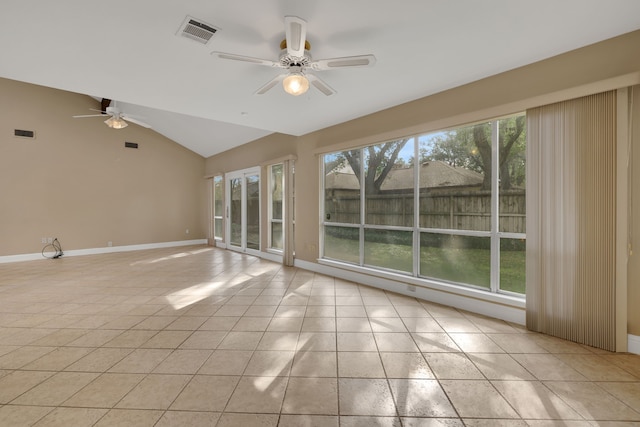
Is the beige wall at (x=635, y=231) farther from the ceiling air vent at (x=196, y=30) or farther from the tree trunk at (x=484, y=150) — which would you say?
the ceiling air vent at (x=196, y=30)

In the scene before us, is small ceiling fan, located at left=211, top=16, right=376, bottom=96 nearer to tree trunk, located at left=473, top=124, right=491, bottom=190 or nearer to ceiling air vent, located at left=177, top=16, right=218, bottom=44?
ceiling air vent, located at left=177, top=16, right=218, bottom=44

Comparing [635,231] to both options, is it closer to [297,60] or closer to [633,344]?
[633,344]

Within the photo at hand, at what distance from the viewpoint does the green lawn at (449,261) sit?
2873mm

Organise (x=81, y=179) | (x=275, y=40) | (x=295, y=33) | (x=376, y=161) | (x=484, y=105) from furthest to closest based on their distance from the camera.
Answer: (x=81, y=179) < (x=376, y=161) < (x=484, y=105) < (x=275, y=40) < (x=295, y=33)

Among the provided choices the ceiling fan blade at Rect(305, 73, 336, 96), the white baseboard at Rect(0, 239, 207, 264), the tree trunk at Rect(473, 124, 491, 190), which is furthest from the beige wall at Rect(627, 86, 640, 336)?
the white baseboard at Rect(0, 239, 207, 264)

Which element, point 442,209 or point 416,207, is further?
point 416,207

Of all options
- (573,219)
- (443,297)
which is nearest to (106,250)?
(443,297)

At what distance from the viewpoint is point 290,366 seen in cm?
200

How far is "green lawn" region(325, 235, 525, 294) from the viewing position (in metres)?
2.87

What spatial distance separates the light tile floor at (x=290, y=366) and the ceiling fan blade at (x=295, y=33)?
251 centimetres

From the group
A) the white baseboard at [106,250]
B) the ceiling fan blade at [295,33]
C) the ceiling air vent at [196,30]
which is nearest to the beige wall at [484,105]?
the ceiling fan blade at [295,33]

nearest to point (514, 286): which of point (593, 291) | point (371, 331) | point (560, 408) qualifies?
point (593, 291)

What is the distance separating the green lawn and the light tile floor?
0.45 m

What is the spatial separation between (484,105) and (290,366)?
132 inches
